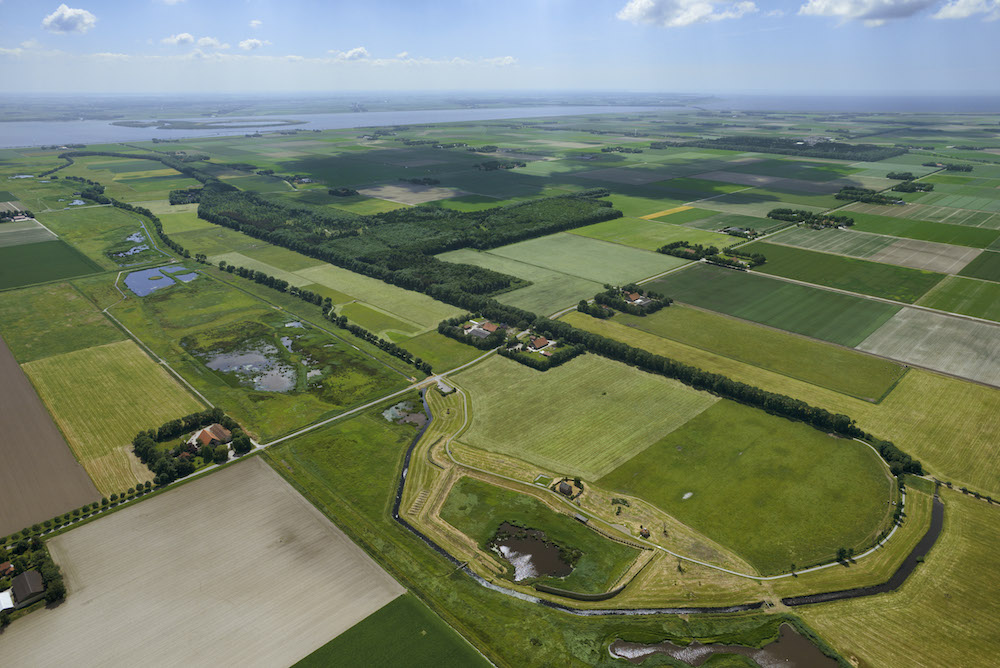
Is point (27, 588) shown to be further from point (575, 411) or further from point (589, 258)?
point (589, 258)

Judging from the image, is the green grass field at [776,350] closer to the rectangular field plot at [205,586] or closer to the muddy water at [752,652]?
the muddy water at [752,652]

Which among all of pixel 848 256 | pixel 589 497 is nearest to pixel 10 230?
pixel 589 497

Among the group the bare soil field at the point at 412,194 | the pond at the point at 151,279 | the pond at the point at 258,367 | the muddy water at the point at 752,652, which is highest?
Answer: the bare soil field at the point at 412,194

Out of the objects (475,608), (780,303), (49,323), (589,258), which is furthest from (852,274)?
(49,323)

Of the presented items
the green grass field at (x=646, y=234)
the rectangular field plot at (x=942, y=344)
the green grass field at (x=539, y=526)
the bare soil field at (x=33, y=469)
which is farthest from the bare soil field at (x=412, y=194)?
the green grass field at (x=539, y=526)

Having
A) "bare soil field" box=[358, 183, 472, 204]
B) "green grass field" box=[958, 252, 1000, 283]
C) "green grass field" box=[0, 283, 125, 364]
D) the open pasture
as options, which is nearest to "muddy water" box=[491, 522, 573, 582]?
"green grass field" box=[0, 283, 125, 364]

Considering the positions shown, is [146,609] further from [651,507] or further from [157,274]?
[157,274]

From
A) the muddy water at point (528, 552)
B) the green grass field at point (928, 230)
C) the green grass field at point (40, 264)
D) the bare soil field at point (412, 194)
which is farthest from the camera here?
the bare soil field at point (412, 194)
